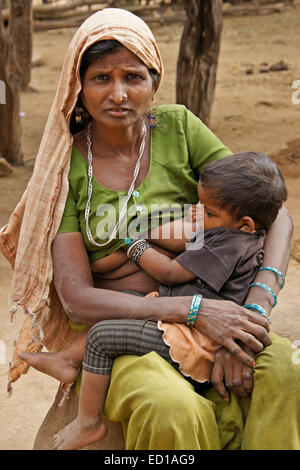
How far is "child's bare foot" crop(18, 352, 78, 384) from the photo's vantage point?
2.62 m

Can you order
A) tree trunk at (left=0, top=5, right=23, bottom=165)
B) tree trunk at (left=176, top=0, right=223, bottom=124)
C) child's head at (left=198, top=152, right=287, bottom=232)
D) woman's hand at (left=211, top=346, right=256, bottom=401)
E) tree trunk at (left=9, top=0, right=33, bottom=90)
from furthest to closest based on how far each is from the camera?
1. tree trunk at (left=9, top=0, right=33, bottom=90)
2. tree trunk at (left=0, top=5, right=23, bottom=165)
3. tree trunk at (left=176, top=0, right=223, bottom=124)
4. child's head at (left=198, top=152, right=287, bottom=232)
5. woman's hand at (left=211, top=346, right=256, bottom=401)

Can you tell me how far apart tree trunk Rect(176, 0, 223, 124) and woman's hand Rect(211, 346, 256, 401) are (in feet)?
16.8

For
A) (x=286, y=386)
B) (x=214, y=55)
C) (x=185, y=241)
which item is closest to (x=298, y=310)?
(x=185, y=241)

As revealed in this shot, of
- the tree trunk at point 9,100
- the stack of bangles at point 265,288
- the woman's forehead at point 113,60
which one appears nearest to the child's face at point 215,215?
the stack of bangles at point 265,288

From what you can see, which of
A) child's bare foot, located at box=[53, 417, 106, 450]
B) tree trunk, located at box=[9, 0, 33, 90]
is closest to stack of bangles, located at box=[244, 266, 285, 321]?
child's bare foot, located at box=[53, 417, 106, 450]

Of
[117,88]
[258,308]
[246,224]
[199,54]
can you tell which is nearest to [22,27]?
[199,54]

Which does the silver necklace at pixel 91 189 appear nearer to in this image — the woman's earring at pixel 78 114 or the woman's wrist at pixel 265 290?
the woman's earring at pixel 78 114

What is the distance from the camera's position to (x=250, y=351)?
232 cm

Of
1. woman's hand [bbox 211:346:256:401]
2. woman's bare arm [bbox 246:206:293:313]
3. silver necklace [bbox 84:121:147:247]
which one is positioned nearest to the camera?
woman's hand [bbox 211:346:256:401]

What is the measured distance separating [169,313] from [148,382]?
28 centimetres

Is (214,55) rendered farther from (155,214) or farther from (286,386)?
(286,386)

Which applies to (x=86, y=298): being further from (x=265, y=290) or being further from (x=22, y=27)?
(x=22, y=27)

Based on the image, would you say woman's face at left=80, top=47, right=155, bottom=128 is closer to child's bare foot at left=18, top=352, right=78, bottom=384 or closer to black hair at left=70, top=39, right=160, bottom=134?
black hair at left=70, top=39, right=160, bottom=134

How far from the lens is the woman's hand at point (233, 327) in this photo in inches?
90.2
